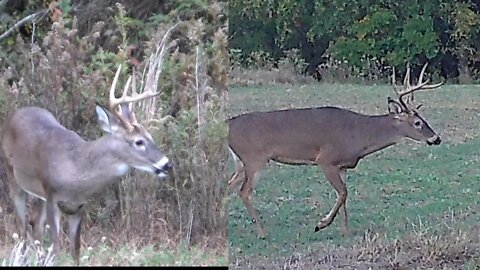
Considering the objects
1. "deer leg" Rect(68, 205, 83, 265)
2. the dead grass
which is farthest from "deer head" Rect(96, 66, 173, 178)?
the dead grass

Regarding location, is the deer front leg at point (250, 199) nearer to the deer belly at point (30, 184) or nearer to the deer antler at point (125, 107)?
the deer antler at point (125, 107)

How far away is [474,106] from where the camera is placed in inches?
239

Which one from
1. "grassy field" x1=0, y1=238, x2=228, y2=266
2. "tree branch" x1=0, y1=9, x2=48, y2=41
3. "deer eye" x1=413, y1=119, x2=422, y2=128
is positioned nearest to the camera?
"grassy field" x1=0, y1=238, x2=228, y2=266

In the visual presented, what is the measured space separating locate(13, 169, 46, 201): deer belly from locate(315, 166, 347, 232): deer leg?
1413 millimetres

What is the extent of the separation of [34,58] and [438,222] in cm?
238

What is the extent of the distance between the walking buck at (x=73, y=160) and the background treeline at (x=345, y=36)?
0.67 metres

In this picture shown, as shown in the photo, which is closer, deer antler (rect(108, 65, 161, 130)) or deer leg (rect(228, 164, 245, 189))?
deer antler (rect(108, 65, 161, 130))

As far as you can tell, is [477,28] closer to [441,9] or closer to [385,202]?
[441,9]

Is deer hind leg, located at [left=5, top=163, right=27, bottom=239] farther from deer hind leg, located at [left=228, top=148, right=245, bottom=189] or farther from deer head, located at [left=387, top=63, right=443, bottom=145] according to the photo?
deer head, located at [left=387, top=63, right=443, bottom=145]

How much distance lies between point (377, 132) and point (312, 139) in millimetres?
405

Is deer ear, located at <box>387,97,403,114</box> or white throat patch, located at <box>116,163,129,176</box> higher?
deer ear, located at <box>387,97,403,114</box>

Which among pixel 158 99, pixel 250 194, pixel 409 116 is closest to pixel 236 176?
pixel 250 194

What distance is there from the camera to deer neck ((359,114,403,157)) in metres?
6.16

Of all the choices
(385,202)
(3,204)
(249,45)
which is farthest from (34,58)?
(385,202)
